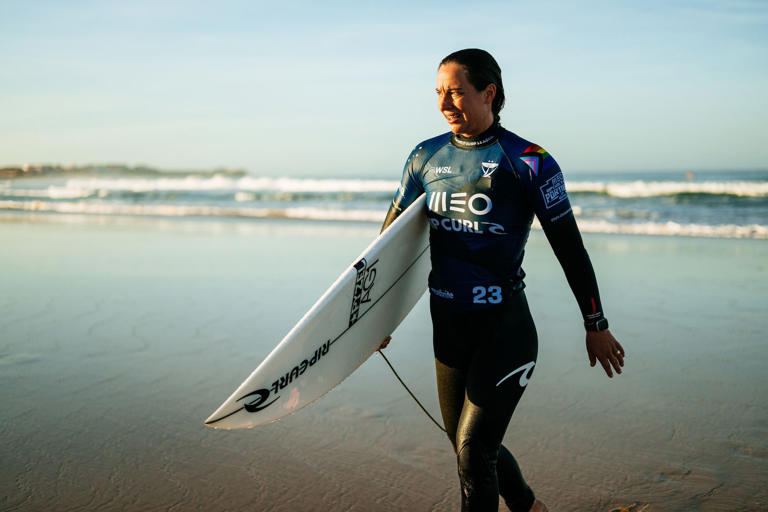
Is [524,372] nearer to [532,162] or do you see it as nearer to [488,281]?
[488,281]

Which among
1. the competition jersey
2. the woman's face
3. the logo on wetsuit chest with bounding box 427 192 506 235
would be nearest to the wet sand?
the competition jersey

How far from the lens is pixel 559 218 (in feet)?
7.18

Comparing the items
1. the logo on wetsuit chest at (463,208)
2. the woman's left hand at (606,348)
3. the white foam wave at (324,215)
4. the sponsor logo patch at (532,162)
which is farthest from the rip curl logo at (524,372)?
the white foam wave at (324,215)

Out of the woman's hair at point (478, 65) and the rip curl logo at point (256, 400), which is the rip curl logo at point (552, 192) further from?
the rip curl logo at point (256, 400)

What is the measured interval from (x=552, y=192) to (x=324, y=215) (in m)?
15.7

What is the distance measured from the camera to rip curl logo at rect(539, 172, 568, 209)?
217cm

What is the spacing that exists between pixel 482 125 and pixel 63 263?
7.98 meters

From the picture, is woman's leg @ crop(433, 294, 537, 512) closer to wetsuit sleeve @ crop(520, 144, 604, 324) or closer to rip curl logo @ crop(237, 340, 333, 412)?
wetsuit sleeve @ crop(520, 144, 604, 324)

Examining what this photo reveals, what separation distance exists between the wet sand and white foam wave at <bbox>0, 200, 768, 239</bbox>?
5.70 meters

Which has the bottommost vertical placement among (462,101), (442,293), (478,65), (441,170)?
(442,293)

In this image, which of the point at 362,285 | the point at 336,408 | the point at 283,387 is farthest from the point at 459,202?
the point at 336,408

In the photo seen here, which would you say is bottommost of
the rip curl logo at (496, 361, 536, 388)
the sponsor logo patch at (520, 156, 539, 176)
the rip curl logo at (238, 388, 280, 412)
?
the rip curl logo at (238, 388, 280, 412)

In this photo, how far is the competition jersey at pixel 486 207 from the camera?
7.19ft

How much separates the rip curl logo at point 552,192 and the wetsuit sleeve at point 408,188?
21.9 inches
